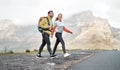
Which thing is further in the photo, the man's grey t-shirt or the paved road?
the man's grey t-shirt

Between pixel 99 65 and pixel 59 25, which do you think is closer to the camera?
pixel 99 65

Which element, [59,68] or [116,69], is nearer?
[116,69]

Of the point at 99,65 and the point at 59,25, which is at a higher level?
the point at 59,25

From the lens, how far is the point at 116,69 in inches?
537

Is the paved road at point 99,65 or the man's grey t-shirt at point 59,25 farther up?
the man's grey t-shirt at point 59,25

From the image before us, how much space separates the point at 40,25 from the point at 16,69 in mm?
7849

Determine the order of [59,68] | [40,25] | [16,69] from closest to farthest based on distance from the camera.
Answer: [16,69]
[59,68]
[40,25]

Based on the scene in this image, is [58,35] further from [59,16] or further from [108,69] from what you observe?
[108,69]

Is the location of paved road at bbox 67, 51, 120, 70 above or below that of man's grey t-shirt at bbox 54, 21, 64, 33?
below

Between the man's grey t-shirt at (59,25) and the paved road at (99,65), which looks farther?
the man's grey t-shirt at (59,25)

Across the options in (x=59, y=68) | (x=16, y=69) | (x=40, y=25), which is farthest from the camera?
(x=40, y=25)

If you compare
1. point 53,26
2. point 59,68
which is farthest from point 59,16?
point 59,68

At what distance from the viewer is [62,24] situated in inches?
877

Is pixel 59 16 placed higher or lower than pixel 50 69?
higher
